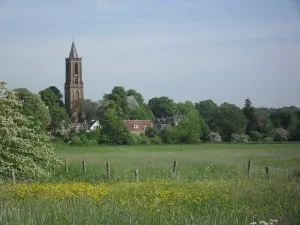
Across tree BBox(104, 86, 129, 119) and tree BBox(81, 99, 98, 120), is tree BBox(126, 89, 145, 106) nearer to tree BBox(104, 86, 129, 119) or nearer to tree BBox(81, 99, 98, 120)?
tree BBox(81, 99, 98, 120)

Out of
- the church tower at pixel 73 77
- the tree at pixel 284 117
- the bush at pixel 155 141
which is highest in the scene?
the church tower at pixel 73 77

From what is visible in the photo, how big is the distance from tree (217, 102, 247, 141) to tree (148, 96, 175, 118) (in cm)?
5528

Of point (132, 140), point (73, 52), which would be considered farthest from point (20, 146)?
point (73, 52)

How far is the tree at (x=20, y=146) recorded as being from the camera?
1206 inches

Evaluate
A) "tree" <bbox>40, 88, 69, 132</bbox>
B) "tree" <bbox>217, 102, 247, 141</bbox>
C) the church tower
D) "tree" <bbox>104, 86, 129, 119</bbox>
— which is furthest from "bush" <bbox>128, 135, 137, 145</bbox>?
the church tower

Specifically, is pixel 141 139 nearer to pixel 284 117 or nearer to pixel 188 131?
pixel 188 131

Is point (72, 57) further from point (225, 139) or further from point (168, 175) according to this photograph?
point (168, 175)

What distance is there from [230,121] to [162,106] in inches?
2787

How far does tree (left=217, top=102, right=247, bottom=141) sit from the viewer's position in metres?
74.8

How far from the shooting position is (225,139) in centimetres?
8494

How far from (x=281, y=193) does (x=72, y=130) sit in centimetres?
9911

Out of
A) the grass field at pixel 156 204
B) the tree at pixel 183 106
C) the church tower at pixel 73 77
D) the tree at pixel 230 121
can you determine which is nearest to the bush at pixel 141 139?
the tree at pixel 230 121

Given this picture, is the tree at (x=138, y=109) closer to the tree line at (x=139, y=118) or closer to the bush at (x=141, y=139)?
the tree line at (x=139, y=118)

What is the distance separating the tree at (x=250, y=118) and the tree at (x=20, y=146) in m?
44.0
